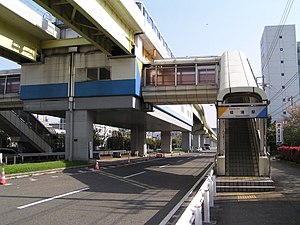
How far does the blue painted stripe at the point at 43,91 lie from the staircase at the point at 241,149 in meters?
13.9

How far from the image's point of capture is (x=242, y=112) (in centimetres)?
1434

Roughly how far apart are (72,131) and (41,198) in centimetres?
1653

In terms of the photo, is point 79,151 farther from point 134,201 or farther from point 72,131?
point 134,201

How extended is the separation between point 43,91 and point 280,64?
222 feet

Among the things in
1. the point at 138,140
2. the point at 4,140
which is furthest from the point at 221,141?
the point at 4,140

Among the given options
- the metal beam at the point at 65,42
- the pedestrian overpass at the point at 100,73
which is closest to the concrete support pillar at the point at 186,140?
the pedestrian overpass at the point at 100,73

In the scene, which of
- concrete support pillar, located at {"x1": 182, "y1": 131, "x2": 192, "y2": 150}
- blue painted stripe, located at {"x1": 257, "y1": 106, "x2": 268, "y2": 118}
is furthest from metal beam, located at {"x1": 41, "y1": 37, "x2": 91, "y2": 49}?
concrete support pillar, located at {"x1": 182, "y1": 131, "x2": 192, "y2": 150}

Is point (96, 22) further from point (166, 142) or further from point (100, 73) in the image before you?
point (166, 142)

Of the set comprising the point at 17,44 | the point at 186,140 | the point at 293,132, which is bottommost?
the point at 186,140

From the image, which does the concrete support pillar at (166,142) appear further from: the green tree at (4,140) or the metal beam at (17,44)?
the metal beam at (17,44)

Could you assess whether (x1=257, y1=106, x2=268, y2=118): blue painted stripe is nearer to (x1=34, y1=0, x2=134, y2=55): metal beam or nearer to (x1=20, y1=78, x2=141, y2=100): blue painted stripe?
(x1=34, y1=0, x2=134, y2=55): metal beam

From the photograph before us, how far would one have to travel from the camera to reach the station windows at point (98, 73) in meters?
26.9

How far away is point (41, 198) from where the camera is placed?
1079cm

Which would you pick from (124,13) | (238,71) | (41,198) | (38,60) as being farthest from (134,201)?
(38,60)
